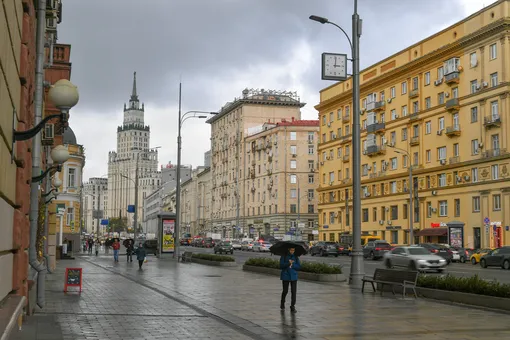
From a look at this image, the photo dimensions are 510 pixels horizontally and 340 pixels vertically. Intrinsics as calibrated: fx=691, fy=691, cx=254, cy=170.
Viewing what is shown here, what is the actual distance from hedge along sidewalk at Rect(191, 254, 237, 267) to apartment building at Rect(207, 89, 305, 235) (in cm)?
7420

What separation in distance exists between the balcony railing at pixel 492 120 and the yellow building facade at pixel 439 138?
88mm

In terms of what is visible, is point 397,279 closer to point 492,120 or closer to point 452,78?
point 492,120

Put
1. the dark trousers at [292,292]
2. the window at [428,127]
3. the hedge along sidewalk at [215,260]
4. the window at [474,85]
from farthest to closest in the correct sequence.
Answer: the window at [428,127] → the window at [474,85] → the hedge along sidewalk at [215,260] → the dark trousers at [292,292]

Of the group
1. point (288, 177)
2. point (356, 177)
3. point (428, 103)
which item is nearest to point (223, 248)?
point (428, 103)

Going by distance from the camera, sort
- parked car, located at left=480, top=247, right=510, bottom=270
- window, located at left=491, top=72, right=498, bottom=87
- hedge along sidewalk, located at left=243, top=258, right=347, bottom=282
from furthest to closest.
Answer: window, located at left=491, top=72, right=498, bottom=87
parked car, located at left=480, top=247, right=510, bottom=270
hedge along sidewalk, located at left=243, top=258, right=347, bottom=282

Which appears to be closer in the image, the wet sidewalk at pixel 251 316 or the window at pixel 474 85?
the wet sidewalk at pixel 251 316

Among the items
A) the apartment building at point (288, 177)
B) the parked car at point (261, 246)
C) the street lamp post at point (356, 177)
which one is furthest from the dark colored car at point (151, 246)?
the apartment building at point (288, 177)

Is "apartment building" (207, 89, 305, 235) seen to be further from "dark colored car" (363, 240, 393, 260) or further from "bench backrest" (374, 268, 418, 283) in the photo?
"bench backrest" (374, 268, 418, 283)

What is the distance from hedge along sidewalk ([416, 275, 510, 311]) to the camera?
16.0 meters

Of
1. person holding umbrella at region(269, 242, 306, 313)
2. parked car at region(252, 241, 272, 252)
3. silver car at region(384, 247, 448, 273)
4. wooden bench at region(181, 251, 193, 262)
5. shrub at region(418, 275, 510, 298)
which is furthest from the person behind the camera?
parked car at region(252, 241, 272, 252)

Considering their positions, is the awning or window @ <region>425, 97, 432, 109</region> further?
window @ <region>425, 97, 432, 109</region>

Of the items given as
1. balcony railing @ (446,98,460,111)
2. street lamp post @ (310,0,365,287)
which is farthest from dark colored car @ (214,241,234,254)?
street lamp post @ (310,0,365,287)

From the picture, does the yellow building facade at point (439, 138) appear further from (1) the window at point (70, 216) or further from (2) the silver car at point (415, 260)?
(1) the window at point (70, 216)

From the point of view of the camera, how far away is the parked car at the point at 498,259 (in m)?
40.1
